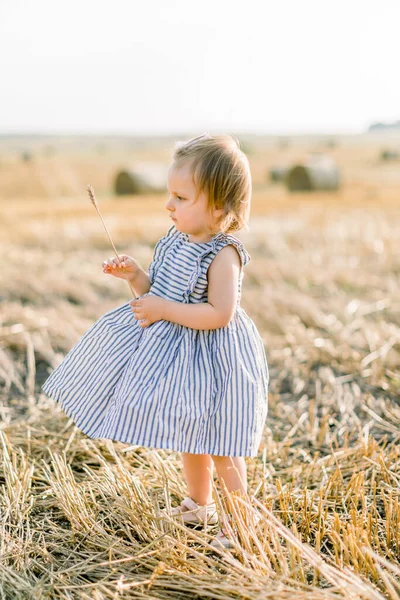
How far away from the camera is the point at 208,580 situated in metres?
1.43

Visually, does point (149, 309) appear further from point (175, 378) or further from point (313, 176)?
point (313, 176)

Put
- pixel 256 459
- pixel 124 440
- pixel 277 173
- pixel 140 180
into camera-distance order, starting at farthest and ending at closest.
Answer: pixel 277 173
pixel 140 180
pixel 256 459
pixel 124 440

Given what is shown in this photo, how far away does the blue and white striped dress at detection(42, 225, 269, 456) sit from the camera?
165cm

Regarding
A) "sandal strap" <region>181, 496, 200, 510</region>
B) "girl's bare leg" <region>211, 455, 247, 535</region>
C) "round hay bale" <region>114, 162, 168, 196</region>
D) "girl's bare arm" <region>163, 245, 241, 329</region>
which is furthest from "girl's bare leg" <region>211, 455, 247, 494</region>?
"round hay bale" <region>114, 162, 168, 196</region>

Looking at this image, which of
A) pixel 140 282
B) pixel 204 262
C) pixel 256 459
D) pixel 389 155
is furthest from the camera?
pixel 389 155

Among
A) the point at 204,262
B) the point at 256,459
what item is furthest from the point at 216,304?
the point at 256,459

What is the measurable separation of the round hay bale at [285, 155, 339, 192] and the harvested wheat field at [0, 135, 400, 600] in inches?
264

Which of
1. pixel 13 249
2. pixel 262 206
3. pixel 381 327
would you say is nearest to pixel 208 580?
pixel 381 327

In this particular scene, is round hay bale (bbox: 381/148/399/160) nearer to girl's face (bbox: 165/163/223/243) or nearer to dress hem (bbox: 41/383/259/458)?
girl's face (bbox: 165/163/223/243)

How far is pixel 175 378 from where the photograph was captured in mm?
1663

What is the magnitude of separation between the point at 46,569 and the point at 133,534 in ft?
0.74

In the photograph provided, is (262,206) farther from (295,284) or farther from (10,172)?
(10,172)

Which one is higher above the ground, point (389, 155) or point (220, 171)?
point (220, 171)

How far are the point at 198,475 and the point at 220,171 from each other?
753mm
